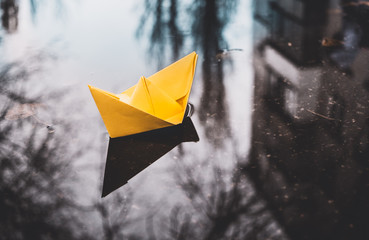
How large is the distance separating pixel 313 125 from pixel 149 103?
0.71m

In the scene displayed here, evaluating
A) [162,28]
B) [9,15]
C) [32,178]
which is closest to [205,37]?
[162,28]

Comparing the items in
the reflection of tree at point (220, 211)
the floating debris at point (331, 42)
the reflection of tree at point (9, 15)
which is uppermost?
the reflection of tree at point (9, 15)

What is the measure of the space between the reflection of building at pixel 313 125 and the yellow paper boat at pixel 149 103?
36 cm

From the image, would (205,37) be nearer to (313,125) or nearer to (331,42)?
(331,42)

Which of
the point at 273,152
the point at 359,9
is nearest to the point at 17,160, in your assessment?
the point at 273,152

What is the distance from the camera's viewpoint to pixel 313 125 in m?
1.56

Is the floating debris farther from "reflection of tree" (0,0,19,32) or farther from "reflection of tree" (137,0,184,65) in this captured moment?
"reflection of tree" (0,0,19,32)

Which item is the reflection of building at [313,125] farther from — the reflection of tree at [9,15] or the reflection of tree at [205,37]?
the reflection of tree at [9,15]

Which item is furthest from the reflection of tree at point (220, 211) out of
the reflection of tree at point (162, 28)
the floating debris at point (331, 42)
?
the floating debris at point (331, 42)

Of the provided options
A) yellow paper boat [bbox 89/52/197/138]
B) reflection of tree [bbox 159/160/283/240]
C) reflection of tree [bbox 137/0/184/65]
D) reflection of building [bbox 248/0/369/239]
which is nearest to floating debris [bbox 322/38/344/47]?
reflection of building [bbox 248/0/369/239]

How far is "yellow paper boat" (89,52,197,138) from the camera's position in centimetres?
148

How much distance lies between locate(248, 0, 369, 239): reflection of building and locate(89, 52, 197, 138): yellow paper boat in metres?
Result: 0.36

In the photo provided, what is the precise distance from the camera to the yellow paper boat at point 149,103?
1.48 m

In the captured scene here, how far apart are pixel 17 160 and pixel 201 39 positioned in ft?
4.80
